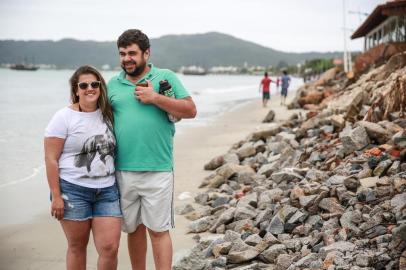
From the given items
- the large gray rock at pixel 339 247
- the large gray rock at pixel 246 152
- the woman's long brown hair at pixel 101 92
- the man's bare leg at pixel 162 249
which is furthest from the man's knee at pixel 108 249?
the large gray rock at pixel 246 152

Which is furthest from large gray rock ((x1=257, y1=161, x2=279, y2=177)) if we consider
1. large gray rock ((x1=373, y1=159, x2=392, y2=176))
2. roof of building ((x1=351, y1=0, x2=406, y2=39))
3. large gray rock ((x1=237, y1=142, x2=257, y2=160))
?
roof of building ((x1=351, y1=0, x2=406, y2=39))

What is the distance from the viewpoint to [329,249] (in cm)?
435

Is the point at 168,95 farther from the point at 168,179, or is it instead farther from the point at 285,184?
the point at 285,184

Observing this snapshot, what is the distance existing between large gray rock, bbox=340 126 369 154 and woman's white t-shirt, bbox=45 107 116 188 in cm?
482

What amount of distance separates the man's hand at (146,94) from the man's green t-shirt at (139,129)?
10 centimetres

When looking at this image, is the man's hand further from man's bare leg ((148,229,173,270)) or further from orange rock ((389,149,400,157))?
orange rock ((389,149,400,157))

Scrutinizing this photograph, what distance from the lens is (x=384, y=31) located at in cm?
2403

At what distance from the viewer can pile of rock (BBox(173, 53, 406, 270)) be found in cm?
434

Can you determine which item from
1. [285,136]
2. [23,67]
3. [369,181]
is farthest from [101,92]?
[23,67]

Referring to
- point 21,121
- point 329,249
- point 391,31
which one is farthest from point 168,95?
point 21,121

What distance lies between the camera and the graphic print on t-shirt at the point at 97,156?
3.62m

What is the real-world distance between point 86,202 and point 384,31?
23473 millimetres

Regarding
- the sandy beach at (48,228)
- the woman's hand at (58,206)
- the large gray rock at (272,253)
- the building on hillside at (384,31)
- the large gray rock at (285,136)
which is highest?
the building on hillside at (384,31)

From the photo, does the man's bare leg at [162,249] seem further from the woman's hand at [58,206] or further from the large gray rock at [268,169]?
the large gray rock at [268,169]
